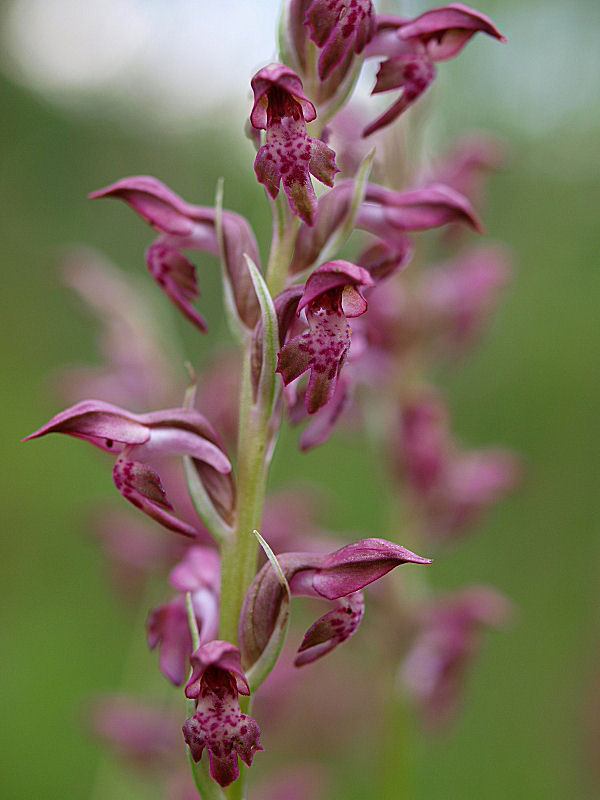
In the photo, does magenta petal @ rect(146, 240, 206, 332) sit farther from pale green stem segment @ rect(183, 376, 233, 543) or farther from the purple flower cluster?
pale green stem segment @ rect(183, 376, 233, 543)

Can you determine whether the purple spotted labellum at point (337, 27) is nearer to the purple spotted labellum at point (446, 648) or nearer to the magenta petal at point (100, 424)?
the magenta petal at point (100, 424)

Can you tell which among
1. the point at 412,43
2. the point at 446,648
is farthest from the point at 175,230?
the point at 446,648

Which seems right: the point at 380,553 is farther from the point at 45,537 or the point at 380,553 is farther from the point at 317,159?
the point at 45,537

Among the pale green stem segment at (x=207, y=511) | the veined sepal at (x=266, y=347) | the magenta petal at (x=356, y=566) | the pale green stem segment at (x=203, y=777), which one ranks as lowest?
the pale green stem segment at (x=203, y=777)

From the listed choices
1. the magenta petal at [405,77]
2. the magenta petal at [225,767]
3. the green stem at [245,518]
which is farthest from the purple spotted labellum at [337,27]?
the magenta petal at [225,767]

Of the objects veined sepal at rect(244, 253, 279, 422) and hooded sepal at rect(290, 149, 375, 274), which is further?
hooded sepal at rect(290, 149, 375, 274)

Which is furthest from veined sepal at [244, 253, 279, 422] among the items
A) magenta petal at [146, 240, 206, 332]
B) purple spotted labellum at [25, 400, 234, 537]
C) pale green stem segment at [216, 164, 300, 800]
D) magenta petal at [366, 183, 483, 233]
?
magenta petal at [366, 183, 483, 233]
